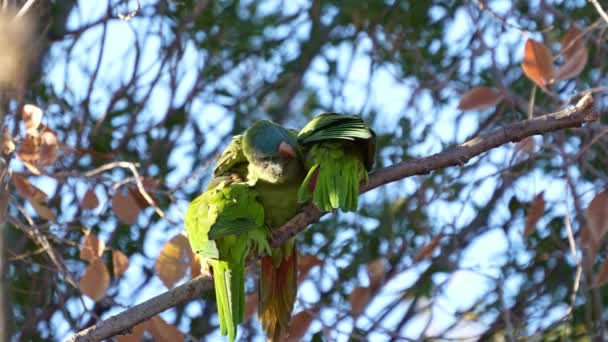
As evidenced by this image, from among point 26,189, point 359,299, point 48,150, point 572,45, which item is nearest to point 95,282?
point 26,189

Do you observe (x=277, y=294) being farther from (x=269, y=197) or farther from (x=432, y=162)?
(x=432, y=162)

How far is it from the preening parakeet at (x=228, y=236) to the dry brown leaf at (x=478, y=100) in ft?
2.86

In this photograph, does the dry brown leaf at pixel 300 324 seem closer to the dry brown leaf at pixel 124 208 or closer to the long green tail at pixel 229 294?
the long green tail at pixel 229 294

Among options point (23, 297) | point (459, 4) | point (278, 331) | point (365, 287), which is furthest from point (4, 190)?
point (459, 4)

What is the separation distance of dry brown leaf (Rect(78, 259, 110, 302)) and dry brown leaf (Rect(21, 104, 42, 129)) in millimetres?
569

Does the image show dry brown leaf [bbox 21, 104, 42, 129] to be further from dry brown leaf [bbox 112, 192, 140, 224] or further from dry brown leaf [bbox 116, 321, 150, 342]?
dry brown leaf [bbox 116, 321, 150, 342]

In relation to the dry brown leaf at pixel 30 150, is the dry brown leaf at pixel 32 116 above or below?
above

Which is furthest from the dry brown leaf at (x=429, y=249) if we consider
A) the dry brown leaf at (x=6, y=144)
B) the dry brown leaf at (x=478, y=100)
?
the dry brown leaf at (x=6, y=144)

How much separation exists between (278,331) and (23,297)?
191cm

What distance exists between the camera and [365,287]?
4027mm

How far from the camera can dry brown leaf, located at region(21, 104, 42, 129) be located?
3607 mm

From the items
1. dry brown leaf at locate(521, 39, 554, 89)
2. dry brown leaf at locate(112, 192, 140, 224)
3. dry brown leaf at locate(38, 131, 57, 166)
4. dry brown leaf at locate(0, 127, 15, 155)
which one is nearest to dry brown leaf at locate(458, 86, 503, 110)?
dry brown leaf at locate(521, 39, 554, 89)

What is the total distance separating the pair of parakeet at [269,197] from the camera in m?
3.19

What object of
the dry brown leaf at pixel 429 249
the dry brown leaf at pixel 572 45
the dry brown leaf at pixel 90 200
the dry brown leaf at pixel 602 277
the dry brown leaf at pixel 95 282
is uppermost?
the dry brown leaf at pixel 90 200
